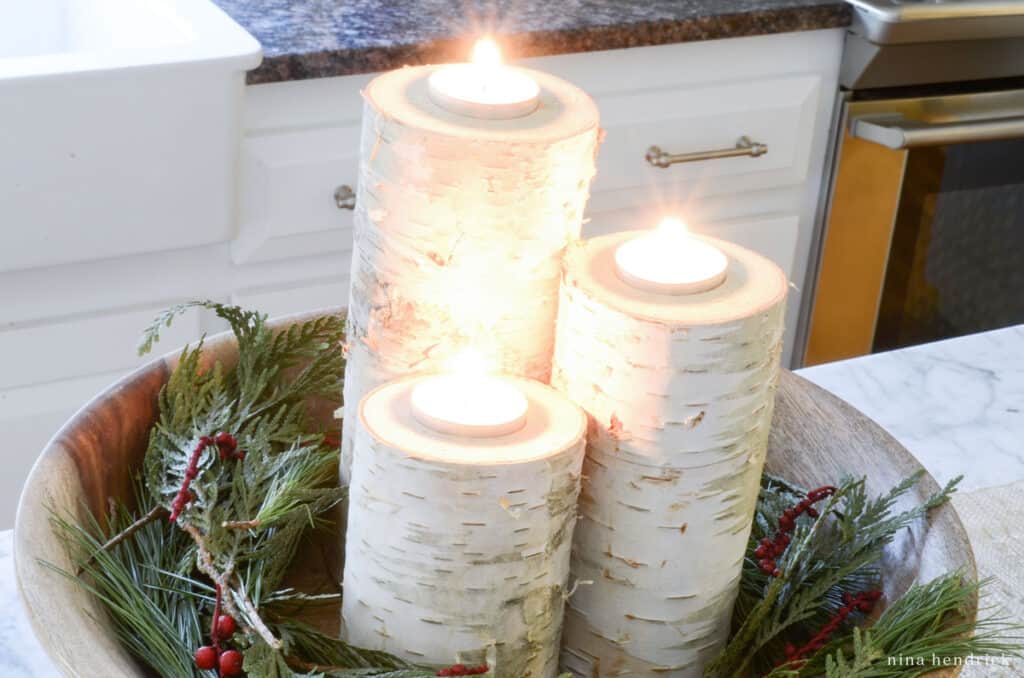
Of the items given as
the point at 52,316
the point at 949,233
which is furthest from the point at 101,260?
the point at 949,233

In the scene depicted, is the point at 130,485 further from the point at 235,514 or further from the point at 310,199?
the point at 310,199

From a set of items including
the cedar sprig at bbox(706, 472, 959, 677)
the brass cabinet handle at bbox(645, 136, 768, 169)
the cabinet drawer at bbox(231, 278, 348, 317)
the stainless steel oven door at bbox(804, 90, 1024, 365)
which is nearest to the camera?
the cedar sprig at bbox(706, 472, 959, 677)

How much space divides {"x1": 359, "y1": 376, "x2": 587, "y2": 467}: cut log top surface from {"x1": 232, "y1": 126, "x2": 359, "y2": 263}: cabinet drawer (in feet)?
2.72

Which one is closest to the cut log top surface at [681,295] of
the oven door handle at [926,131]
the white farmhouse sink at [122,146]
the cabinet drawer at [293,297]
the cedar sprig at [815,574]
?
the cedar sprig at [815,574]

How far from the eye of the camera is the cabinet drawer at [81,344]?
1.33 m

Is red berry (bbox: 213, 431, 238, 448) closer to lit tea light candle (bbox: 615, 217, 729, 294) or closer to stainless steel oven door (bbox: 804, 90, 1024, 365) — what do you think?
lit tea light candle (bbox: 615, 217, 729, 294)

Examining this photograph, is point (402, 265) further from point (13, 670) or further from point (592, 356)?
point (13, 670)

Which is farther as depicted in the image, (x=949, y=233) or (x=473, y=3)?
(x=949, y=233)

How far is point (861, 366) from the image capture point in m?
0.96

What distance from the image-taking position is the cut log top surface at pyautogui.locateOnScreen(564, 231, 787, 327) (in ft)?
1.75

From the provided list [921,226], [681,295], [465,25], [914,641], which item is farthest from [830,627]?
[921,226]

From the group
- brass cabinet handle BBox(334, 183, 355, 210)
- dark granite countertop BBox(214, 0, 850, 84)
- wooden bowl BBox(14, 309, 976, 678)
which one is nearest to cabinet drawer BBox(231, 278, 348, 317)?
brass cabinet handle BBox(334, 183, 355, 210)

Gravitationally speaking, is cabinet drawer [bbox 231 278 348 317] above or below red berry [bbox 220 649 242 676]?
below

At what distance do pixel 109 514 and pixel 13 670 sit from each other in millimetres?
87
